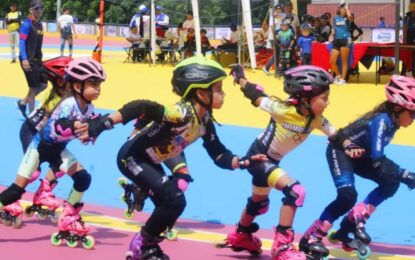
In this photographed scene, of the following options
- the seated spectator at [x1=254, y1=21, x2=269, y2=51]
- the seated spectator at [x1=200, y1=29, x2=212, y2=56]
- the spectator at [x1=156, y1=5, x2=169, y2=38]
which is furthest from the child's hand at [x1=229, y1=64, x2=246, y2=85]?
the spectator at [x1=156, y1=5, x2=169, y2=38]

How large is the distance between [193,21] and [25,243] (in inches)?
819

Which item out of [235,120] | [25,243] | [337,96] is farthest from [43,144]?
[337,96]

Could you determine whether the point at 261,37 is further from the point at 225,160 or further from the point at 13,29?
the point at 225,160

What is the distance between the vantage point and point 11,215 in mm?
→ 7523

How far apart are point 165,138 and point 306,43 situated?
52.9ft

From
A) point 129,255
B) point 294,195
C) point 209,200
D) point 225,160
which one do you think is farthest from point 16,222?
point 294,195

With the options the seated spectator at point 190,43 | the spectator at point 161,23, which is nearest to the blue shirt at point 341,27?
the seated spectator at point 190,43

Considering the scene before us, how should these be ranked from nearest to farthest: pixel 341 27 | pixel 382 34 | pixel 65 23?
pixel 341 27 → pixel 65 23 → pixel 382 34

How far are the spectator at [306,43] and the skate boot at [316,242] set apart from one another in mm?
15563

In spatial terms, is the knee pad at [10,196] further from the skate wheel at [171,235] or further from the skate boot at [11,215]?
the skate wheel at [171,235]

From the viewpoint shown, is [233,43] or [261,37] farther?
[261,37]

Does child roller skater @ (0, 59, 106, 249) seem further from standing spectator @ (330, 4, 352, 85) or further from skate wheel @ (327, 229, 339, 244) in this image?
standing spectator @ (330, 4, 352, 85)

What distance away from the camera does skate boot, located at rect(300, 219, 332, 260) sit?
6449 mm

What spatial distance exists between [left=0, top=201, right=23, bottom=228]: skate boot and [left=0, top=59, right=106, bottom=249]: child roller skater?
0.28 meters
